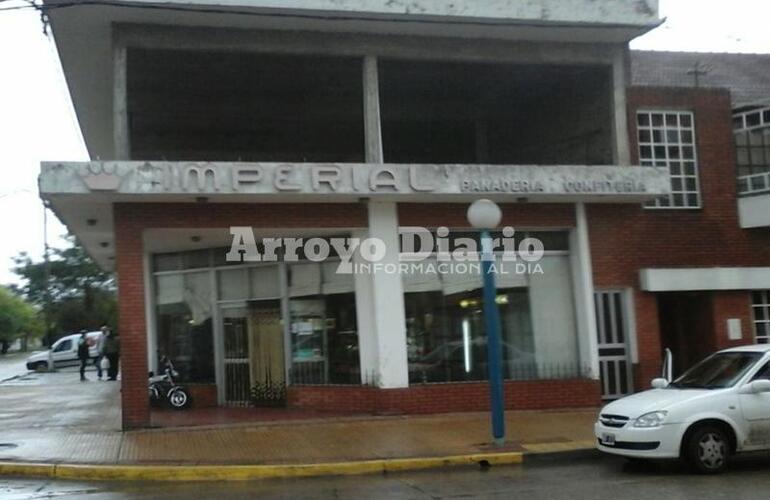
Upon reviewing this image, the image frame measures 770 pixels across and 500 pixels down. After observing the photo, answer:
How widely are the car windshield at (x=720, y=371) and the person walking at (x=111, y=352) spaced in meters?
19.4

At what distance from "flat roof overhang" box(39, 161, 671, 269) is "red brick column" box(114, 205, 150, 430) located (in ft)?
1.76

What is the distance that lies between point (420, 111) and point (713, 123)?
20.6 feet

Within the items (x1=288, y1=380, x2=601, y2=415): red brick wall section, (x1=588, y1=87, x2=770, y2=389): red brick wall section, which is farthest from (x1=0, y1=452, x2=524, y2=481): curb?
(x1=588, y1=87, x2=770, y2=389): red brick wall section

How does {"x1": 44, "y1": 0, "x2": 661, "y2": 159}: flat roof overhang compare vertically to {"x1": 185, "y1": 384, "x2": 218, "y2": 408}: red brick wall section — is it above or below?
above

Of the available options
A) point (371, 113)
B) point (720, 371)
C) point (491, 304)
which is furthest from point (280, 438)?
point (720, 371)

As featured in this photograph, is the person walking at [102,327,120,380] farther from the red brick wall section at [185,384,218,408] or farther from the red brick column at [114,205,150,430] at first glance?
the red brick column at [114,205,150,430]

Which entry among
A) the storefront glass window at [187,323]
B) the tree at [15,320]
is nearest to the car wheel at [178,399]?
the storefront glass window at [187,323]

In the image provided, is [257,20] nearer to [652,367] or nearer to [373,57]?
[373,57]

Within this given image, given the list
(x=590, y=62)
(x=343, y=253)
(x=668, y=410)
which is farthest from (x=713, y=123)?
(x=668, y=410)

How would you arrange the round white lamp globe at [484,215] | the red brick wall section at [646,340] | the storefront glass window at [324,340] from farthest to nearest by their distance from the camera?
the red brick wall section at [646,340], the storefront glass window at [324,340], the round white lamp globe at [484,215]

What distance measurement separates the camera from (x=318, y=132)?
1973 cm

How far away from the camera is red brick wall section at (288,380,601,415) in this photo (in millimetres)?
14328

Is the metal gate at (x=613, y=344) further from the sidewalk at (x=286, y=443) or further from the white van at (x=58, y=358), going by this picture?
the white van at (x=58, y=358)

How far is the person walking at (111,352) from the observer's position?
25.5m
